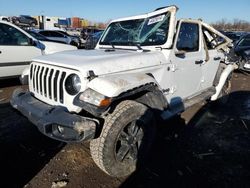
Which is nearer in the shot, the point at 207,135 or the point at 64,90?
the point at 64,90

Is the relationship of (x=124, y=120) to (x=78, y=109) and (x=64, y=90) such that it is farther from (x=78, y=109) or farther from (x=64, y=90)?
(x=64, y=90)

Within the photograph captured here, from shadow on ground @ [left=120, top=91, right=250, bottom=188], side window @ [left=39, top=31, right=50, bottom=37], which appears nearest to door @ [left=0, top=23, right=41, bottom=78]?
shadow on ground @ [left=120, top=91, right=250, bottom=188]

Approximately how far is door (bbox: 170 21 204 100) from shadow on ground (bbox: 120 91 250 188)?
69cm

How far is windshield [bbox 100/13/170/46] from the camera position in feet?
12.4

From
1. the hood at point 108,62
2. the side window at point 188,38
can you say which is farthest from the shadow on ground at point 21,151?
the side window at point 188,38

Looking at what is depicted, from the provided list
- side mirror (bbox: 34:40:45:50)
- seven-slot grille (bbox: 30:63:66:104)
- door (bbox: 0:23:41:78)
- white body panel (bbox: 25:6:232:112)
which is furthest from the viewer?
side mirror (bbox: 34:40:45:50)

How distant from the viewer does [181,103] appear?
13.5ft

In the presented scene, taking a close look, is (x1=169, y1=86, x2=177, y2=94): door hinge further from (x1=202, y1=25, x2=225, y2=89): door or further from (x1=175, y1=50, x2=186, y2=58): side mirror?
(x1=202, y1=25, x2=225, y2=89): door

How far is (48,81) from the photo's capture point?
3.07 meters

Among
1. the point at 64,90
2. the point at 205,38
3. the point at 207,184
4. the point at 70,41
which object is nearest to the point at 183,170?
the point at 207,184

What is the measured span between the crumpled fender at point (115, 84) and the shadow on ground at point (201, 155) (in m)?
1.14

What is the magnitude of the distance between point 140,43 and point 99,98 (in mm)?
1612

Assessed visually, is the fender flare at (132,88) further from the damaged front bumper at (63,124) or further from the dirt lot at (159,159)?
the dirt lot at (159,159)

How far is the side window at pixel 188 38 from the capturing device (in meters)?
3.95
